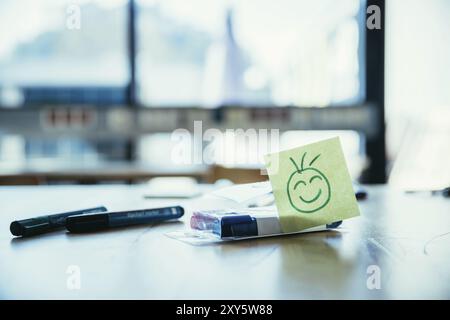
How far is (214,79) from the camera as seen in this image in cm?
368

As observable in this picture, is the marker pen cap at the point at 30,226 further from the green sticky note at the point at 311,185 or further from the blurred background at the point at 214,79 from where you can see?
the blurred background at the point at 214,79

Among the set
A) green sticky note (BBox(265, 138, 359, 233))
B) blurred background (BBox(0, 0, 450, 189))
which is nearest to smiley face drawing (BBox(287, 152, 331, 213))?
green sticky note (BBox(265, 138, 359, 233))

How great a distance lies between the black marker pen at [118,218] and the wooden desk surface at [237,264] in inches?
1.0

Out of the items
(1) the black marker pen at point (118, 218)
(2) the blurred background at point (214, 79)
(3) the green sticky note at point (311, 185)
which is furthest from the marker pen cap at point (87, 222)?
(2) the blurred background at point (214, 79)

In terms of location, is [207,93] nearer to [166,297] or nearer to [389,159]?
[389,159]

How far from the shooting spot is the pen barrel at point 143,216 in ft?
2.80

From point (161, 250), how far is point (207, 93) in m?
3.10

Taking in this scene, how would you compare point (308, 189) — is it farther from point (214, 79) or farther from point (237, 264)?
point (214, 79)

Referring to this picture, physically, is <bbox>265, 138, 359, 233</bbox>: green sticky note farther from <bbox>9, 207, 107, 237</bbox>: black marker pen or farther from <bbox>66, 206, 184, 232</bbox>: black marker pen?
<bbox>9, 207, 107, 237</bbox>: black marker pen

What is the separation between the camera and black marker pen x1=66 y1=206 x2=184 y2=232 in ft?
2.67

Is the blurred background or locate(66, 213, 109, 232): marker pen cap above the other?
the blurred background

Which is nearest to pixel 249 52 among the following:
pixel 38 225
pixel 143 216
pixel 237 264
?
pixel 143 216

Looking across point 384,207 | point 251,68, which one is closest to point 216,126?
point 251,68

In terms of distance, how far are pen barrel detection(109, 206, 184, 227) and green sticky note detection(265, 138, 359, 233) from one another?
25 centimetres
